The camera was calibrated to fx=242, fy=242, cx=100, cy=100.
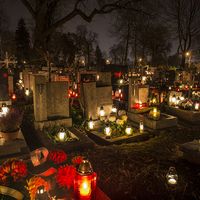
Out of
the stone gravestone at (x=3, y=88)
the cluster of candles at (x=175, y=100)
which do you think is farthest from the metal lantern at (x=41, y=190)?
the cluster of candles at (x=175, y=100)

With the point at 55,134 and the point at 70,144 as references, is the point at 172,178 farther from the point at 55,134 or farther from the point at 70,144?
the point at 55,134

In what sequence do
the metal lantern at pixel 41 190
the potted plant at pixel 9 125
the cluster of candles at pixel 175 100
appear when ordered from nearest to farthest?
1. the metal lantern at pixel 41 190
2. the potted plant at pixel 9 125
3. the cluster of candles at pixel 175 100

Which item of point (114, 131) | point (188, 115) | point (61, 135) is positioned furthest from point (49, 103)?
point (188, 115)

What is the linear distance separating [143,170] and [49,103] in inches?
181

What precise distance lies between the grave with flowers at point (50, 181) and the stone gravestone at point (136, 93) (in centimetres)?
621

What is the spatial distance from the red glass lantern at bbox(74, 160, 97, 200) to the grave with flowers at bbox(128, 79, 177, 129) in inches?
239

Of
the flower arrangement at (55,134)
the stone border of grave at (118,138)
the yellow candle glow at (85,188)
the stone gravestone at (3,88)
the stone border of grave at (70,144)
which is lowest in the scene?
the stone border of grave at (118,138)

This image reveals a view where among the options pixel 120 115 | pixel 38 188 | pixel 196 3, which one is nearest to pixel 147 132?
pixel 120 115

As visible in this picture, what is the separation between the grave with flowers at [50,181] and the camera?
3578 mm

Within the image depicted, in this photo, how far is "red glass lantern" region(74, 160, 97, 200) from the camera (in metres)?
3.57

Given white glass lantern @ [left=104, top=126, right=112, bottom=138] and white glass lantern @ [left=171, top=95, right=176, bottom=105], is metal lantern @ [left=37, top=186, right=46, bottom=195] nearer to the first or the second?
white glass lantern @ [left=104, top=126, right=112, bottom=138]

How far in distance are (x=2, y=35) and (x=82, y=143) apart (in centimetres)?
3066

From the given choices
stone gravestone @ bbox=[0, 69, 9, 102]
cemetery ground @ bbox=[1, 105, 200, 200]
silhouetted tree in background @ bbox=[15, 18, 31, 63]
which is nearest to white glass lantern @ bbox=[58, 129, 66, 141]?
cemetery ground @ bbox=[1, 105, 200, 200]

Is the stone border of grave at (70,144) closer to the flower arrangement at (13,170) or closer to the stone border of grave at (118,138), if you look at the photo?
the stone border of grave at (118,138)
